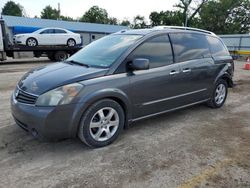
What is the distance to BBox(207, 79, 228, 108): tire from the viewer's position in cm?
551

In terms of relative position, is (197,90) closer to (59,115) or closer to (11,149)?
(59,115)

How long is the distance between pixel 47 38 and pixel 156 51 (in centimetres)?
1479

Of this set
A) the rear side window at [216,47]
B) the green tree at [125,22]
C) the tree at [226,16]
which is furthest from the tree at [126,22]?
the rear side window at [216,47]

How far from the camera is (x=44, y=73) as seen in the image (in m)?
3.73

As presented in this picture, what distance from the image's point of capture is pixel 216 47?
557 centimetres

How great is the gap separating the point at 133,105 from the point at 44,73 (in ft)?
4.72

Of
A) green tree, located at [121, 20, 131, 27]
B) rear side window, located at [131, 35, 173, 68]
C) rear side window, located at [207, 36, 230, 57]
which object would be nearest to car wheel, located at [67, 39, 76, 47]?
rear side window, located at [207, 36, 230, 57]

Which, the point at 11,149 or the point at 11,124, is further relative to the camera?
the point at 11,124

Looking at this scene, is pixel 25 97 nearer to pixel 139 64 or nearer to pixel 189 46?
pixel 139 64

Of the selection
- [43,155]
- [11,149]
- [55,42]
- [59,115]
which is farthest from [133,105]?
[55,42]

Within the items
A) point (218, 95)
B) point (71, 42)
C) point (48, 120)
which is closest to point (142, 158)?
point (48, 120)

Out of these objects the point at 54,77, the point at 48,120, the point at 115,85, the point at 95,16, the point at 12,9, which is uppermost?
the point at 12,9

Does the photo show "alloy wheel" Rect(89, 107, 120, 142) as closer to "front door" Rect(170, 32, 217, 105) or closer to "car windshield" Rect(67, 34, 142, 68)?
"car windshield" Rect(67, 34, 142, 68)

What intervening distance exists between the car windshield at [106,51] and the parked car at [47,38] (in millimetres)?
13573
